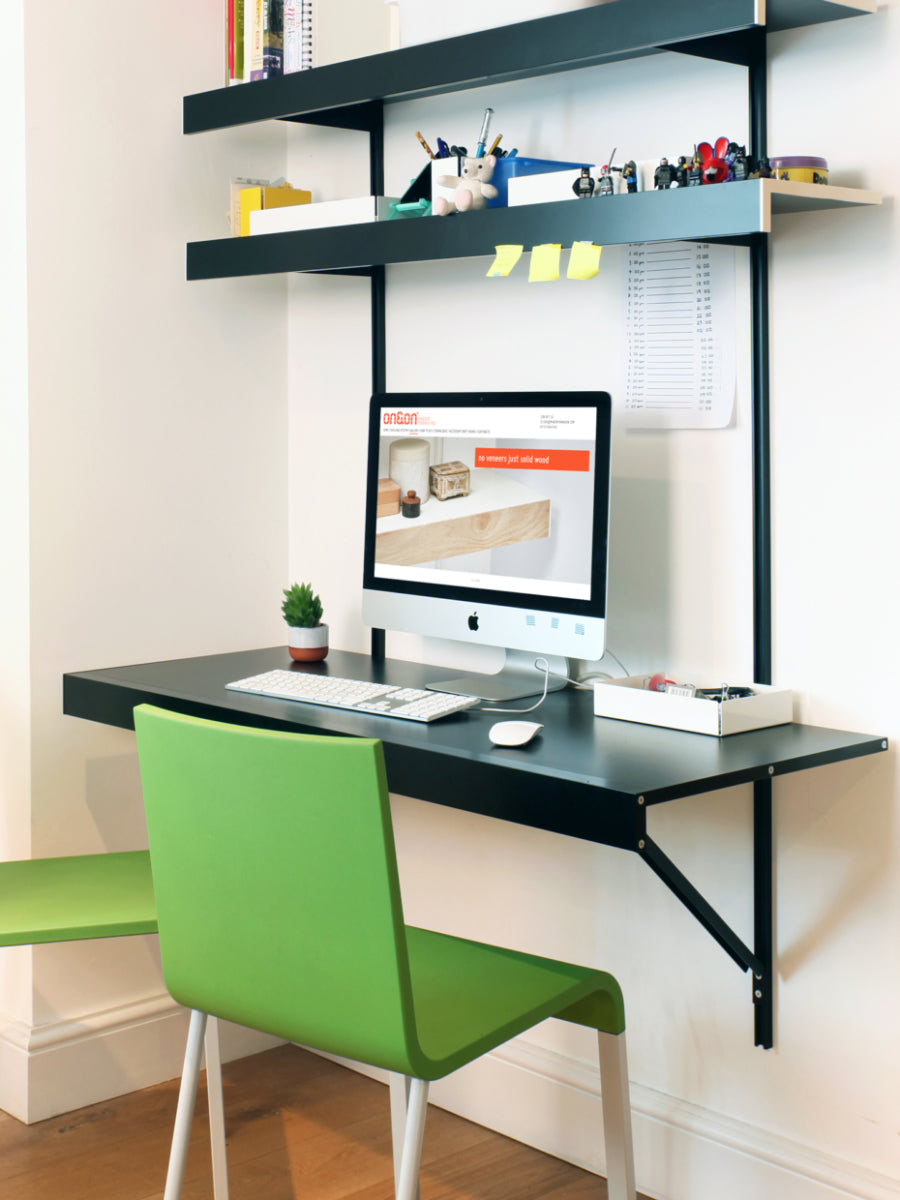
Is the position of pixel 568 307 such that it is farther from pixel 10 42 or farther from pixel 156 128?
pixel 10 42

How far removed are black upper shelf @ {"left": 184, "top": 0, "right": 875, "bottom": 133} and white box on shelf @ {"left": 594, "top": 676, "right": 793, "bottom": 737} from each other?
88cm

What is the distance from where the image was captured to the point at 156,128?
256 centimetres

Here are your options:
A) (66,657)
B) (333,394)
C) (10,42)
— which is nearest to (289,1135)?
(66,657)

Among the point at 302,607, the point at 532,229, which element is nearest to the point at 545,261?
the point at 532,229

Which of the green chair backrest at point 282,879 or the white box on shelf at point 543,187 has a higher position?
the white box on shelf at point 543,187

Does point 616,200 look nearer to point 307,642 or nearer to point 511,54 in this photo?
point 511,54

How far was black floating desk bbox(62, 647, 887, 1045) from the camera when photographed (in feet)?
5.19

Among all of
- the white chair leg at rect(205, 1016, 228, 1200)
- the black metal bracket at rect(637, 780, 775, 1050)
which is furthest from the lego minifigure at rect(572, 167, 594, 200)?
the white chair leg at rect(205, 1016, 228, 1200)

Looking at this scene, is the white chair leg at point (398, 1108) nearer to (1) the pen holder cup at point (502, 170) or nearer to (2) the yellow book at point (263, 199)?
(1) the pen holder cup at point (502, 170)

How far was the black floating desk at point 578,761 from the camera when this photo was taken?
1581 mm

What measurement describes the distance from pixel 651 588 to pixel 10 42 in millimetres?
1470

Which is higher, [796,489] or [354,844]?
[796,489]

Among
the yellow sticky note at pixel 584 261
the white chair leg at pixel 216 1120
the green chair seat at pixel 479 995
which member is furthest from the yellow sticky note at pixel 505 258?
the white chair leg at pixel 216 1120

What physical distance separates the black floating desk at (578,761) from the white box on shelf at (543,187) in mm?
756
